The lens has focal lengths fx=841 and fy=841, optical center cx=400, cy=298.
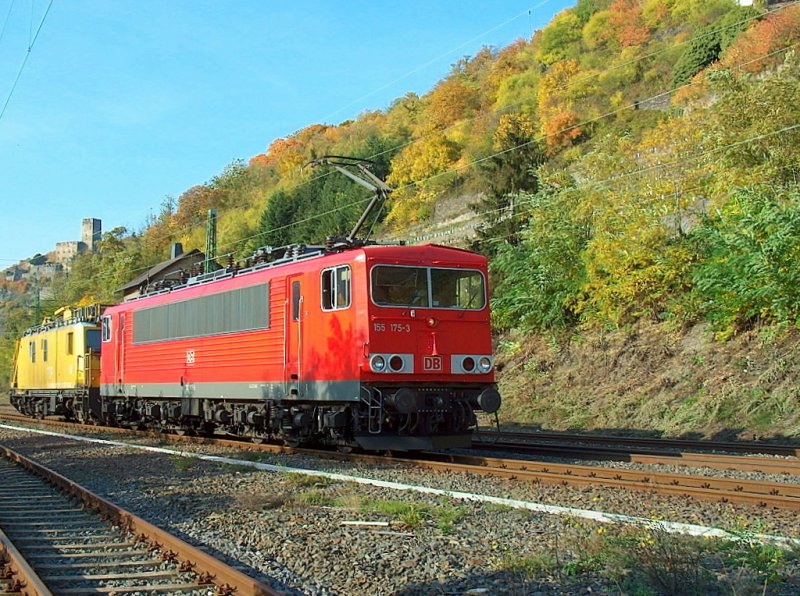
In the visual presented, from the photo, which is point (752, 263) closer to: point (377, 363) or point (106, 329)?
point (377, 363)

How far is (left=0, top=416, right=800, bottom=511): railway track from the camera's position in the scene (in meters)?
8.91

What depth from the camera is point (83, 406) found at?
2723 centimetres

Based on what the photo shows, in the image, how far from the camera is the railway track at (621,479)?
8.91m

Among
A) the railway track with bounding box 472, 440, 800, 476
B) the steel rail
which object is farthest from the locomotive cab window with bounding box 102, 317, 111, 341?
the steel rail

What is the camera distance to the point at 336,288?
45.5 ft

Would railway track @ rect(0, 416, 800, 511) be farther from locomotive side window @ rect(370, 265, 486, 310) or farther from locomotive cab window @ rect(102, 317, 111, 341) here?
locomotive cab window @ rect(102, 317, 111, 341)

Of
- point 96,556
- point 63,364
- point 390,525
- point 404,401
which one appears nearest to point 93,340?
point 63,364

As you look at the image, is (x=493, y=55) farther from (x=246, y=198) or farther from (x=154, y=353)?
(x=154, y=353)

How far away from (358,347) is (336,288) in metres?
1.23

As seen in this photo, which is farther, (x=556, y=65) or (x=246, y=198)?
(x=246, y=198)

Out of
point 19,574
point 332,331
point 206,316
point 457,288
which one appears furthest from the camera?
point 206,316

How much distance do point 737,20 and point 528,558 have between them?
62.7 metres

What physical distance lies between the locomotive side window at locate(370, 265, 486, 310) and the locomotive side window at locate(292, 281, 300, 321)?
1947 mm

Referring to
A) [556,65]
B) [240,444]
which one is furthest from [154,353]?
[556,65]
